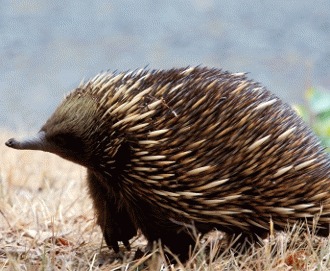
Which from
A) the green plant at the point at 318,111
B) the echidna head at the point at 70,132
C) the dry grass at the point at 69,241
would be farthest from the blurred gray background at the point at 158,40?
the echidna head at the point at 70,132

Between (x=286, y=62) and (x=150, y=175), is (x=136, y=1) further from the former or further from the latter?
(x=150, y=175)

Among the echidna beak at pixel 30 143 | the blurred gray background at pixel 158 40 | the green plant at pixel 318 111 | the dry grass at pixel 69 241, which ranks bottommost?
the dry grass at pixel 69 241

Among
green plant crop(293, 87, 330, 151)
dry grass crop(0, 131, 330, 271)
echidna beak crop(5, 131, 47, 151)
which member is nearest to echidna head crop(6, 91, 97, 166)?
echidna beak crop(5, 131, 47, 151)

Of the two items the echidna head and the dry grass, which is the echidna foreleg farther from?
the echidna head

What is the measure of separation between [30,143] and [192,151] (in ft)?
2.58

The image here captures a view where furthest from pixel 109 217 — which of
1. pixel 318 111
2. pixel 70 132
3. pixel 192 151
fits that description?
pixel 318 111

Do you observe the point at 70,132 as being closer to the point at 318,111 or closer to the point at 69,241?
the point at 69,241

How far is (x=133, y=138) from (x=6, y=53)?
28.6 feet

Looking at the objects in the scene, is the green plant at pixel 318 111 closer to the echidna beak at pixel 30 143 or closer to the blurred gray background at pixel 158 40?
the echidna beak at pixel 30 143

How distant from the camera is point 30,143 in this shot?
12.5 ft

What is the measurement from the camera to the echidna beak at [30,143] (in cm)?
374

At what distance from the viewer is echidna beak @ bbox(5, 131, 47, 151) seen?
374 cm

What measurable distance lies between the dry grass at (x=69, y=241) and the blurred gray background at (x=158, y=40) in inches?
215

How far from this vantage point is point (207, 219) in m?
3.79
